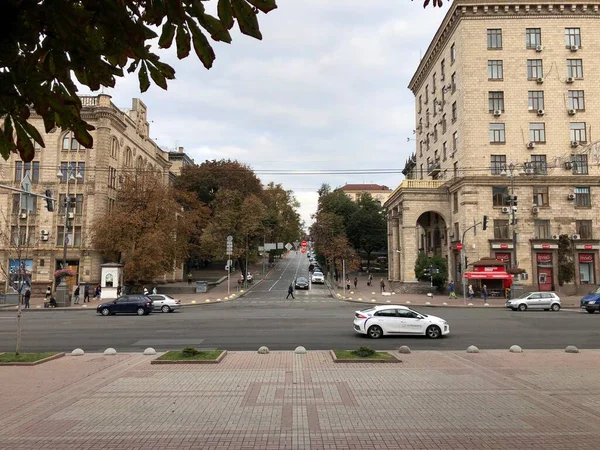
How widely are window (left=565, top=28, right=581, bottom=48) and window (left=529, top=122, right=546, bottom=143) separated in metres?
8.80

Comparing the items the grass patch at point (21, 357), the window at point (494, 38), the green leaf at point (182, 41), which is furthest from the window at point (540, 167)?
the green leaf at point (182, 41)

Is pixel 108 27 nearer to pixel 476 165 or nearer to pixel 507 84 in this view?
pixel 476 165

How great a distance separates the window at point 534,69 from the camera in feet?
155

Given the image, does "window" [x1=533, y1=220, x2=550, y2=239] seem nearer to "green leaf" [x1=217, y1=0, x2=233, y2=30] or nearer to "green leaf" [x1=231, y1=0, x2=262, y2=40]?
"green leaf" [x1=231, y1=0, x2=262, y2=40]

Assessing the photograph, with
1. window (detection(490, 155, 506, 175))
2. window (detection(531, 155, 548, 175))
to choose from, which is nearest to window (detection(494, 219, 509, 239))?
window (detection(490, 155, 506, 175))

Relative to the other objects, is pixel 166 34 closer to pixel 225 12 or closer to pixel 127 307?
pixel 225 12

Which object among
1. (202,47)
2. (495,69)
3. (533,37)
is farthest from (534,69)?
(202,47)

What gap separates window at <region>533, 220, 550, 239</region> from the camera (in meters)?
45.8

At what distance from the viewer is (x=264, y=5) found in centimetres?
338

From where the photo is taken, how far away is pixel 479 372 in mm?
12297

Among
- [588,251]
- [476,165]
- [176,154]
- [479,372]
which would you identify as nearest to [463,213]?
[476,165]

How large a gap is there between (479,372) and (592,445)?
5.62 m

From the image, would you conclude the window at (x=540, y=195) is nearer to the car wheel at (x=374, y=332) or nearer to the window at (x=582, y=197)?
the window at (x=582, y=197)

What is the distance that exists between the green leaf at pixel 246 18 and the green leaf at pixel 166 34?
1.64 ft
